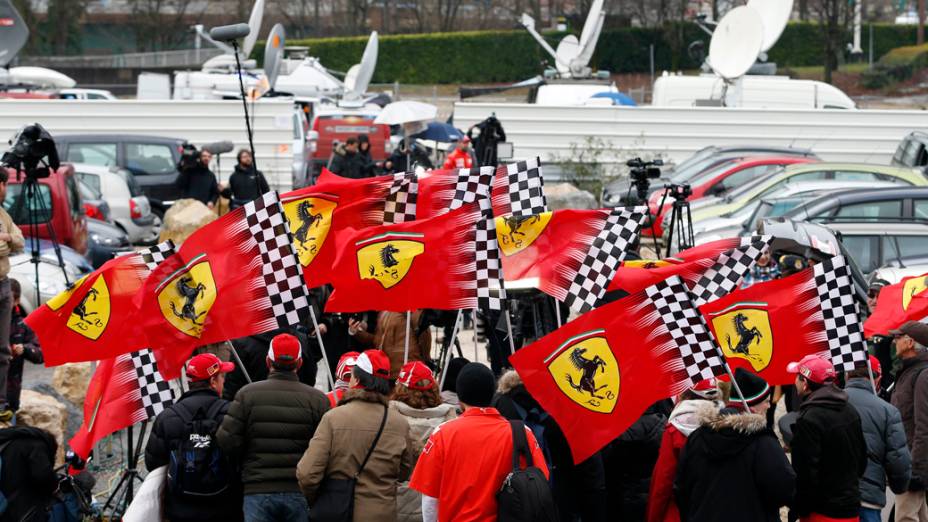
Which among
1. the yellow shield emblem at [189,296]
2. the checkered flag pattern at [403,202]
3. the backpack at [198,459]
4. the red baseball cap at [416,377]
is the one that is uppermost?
the checkered flag pattern at [403,202]

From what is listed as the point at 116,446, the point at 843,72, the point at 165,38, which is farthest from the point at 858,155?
the point at 165,38

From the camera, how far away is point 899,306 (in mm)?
9570

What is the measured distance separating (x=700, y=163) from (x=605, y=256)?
1565 cm

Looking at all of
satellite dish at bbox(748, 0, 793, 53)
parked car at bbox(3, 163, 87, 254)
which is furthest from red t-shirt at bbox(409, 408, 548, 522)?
satellite dish at bbox(748, 0, 793, 53)

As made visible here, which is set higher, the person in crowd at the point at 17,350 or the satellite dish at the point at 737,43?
the satellite dish at the point at 737,43

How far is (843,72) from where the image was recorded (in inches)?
2077

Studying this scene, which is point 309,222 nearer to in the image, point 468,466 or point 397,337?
point 397,337

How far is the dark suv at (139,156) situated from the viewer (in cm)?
2305

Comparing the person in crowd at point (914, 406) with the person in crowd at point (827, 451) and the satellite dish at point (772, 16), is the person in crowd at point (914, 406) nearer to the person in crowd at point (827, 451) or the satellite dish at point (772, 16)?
the person in crowd at point (827, 451)

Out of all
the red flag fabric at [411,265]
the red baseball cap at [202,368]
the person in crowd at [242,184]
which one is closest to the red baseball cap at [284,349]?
the red baseball cap at [202,368]

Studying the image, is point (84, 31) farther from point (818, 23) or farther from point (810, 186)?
point (810, 186)

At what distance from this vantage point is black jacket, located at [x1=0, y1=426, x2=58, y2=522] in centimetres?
730

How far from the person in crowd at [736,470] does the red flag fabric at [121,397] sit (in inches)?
134

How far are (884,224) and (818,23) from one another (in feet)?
140
